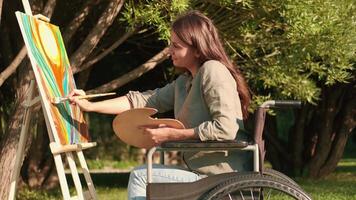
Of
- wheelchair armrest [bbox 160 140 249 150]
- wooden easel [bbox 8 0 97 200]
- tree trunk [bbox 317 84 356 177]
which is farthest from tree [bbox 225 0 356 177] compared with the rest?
wheelchair armrest [bbox 160 140 249 150]

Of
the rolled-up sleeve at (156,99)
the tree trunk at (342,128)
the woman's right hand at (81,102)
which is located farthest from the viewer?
the tree trunk at (342,128)

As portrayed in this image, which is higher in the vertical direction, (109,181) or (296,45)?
(296,45)

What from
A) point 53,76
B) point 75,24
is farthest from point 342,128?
point 53,76

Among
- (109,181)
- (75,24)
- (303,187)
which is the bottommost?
(109,181)

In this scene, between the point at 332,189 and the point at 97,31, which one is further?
the point at 332,189

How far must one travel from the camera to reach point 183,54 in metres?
4.15

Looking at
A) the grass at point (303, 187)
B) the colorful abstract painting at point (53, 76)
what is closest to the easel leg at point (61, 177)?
the colorful abstract painting at point (53, 76)

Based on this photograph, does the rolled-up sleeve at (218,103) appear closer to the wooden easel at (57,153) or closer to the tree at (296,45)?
the wooden easel at (57,153)

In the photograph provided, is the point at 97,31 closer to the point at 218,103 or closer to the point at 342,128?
the point at 218,103

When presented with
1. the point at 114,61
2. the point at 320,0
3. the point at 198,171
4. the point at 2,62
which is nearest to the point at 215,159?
the point at 198,171

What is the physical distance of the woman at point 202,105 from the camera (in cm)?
392

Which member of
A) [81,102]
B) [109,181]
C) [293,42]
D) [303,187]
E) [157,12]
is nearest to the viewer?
[81,102]

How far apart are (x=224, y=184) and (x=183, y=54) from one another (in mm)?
770

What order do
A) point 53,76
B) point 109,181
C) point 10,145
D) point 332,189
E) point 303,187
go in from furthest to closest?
point 109,181 < point 303,187 < point 332,189 < point 10,145 < point 53,76
